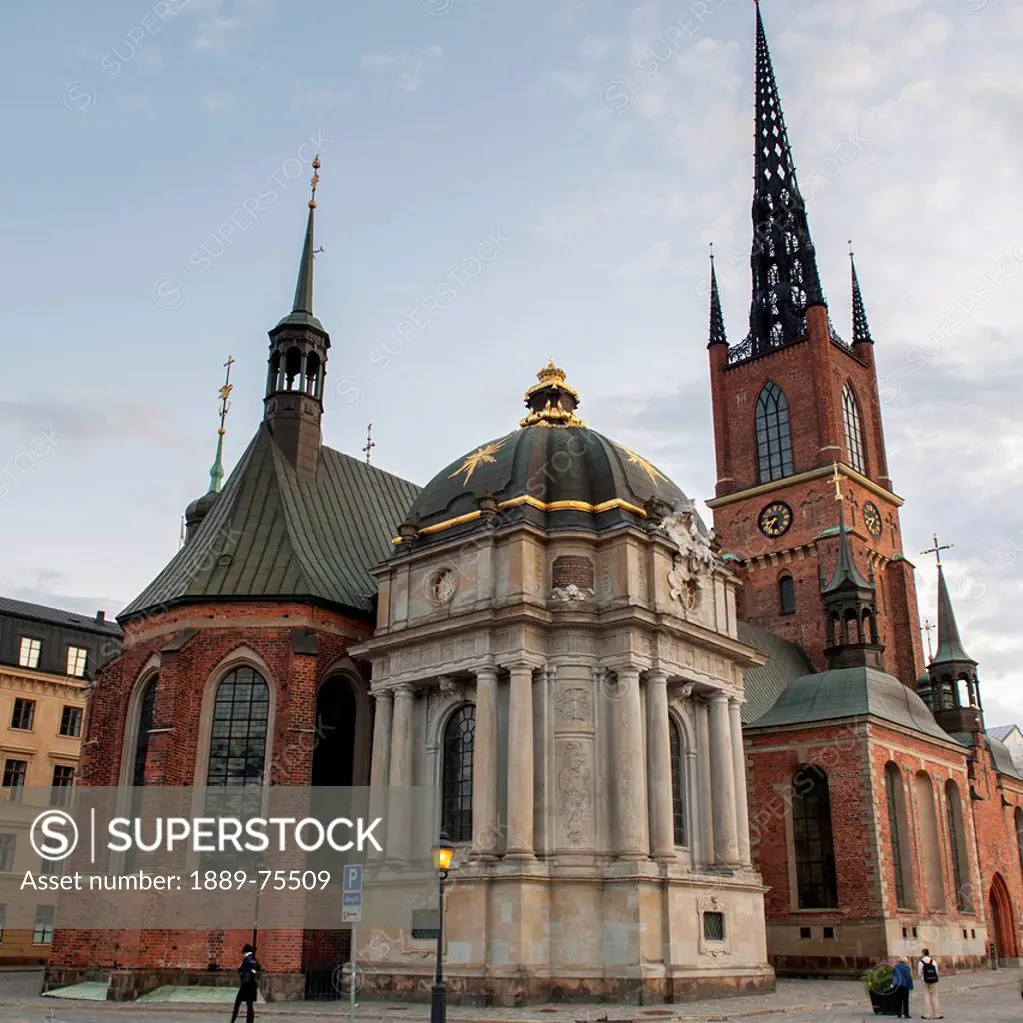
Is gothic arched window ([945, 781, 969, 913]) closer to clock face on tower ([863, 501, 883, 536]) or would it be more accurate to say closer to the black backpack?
clock face on tower ([863, 501, 883, 536])

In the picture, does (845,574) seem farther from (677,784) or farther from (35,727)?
(35,727)

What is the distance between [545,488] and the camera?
31172 mm

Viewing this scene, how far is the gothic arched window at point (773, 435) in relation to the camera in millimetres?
58094

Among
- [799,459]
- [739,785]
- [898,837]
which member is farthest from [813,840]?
[799,459]

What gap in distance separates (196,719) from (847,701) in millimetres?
23701

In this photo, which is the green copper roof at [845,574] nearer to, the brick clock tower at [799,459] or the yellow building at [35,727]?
the brick clock tower at [799,459]

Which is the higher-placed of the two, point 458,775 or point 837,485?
point 837,485

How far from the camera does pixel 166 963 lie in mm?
27719

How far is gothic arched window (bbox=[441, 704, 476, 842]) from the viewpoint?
1138 inches

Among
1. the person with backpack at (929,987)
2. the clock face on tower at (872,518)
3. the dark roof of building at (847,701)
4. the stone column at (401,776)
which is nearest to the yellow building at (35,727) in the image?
the stone column at (401,776)

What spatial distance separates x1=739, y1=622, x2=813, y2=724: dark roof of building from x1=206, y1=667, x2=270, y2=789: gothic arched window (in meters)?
19.1

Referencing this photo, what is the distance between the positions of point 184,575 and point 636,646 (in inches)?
547

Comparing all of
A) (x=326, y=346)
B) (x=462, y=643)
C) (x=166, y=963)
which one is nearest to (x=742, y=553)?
(x=326, y=346)

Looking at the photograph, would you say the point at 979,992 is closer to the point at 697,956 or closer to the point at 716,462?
the point at 697,956
